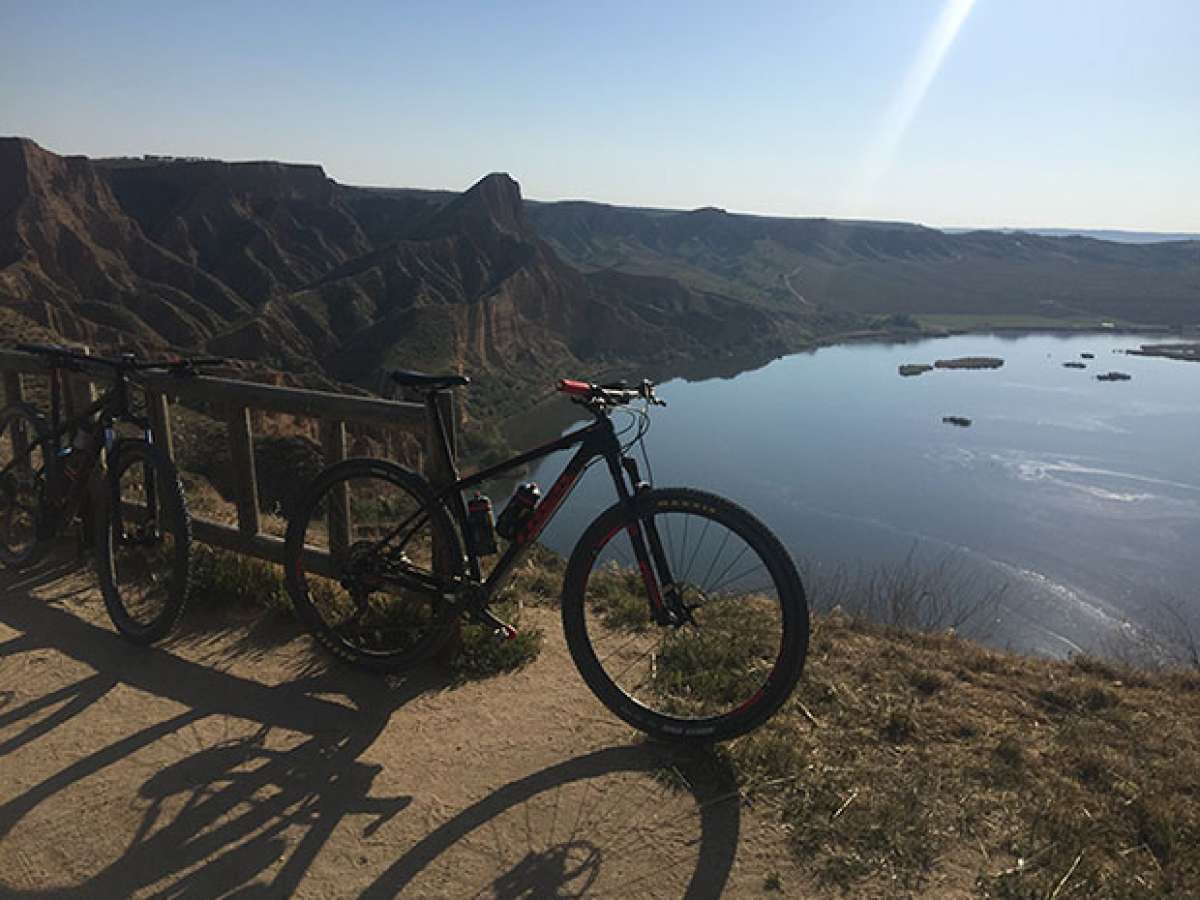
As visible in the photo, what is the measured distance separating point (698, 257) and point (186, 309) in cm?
13978

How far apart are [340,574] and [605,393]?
1554mm

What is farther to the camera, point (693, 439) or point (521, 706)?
point (693, 439)

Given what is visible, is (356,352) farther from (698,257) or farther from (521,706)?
(698,257)

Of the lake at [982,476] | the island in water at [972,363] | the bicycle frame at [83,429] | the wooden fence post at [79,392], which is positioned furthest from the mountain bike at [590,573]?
the island in water at [972,363]

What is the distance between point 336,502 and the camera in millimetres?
3670

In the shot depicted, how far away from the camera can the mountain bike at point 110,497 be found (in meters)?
3.66

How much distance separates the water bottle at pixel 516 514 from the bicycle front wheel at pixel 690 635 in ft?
0.84

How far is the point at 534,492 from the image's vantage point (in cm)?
308

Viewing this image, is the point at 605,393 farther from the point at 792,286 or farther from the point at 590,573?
the point at 792,286

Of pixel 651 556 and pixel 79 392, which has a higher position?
pixel 79 392

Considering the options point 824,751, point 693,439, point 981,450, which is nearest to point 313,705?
point 824,751

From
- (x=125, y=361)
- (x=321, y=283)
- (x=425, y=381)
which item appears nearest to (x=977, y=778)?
(x=425, y=381)

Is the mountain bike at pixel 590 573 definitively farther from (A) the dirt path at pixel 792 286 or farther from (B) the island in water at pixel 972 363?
(A) the dirt path at pixel 792 286

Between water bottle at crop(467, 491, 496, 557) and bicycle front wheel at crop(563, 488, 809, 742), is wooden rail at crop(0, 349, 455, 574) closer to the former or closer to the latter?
water bottle at crop(467, 491, 496, 557)
